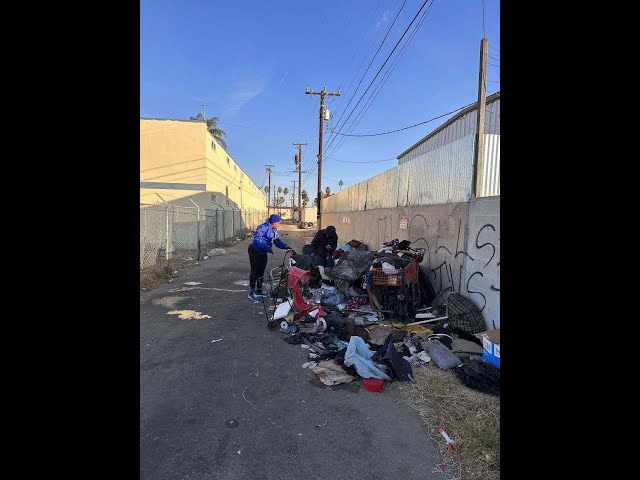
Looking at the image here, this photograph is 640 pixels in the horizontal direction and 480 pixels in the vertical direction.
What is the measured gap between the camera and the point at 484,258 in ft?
16.9

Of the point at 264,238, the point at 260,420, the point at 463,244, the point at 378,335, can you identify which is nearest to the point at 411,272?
the point at 463,244

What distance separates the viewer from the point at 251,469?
2350 millimetres

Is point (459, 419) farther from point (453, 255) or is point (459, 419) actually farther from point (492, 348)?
point (453, 255)

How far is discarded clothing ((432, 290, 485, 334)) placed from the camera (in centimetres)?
497

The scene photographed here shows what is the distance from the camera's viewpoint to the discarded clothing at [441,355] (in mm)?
4020

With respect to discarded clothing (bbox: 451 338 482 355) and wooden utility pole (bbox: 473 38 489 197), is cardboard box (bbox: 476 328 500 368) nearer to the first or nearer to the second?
discarded clothing (bbox: 451 338 482 355)

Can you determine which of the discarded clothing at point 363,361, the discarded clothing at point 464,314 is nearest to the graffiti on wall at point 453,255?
the discarded clothing at point 464,314

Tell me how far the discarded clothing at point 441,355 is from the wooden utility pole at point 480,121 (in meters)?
2.83

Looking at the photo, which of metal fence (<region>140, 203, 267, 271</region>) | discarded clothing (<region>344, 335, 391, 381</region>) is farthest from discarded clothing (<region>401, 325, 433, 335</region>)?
metal fence (<region>140, 203, 267, 271</region>)

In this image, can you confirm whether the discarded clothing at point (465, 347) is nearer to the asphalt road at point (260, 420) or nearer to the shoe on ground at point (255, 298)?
the asphalt road at point (260, 420)

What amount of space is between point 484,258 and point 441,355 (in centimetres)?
191
